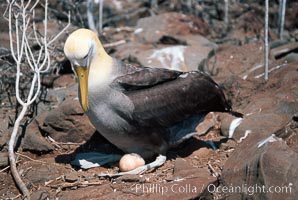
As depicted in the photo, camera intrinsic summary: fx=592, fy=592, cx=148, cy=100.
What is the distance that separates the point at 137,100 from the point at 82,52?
25.5 inches

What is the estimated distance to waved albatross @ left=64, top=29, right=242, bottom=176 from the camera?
4.63 m

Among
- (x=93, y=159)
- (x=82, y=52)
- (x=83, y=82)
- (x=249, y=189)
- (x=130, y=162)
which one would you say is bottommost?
(x=93, y=159)

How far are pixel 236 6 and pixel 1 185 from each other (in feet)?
29.3

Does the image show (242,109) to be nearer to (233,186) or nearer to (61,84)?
(233,186)

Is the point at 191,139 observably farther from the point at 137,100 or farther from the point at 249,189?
the point at 249,189

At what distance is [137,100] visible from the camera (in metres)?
4.82

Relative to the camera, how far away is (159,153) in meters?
5.05

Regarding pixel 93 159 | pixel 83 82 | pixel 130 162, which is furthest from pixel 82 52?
pixel 93 159

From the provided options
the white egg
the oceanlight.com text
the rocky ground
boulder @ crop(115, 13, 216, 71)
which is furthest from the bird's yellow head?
boulder @ crop(115, 13, 216, 71)

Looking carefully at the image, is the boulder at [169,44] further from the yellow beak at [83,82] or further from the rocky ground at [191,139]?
the yellow beak at [83,82]

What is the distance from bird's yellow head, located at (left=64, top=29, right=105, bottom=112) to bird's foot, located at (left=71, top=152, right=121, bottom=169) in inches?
24.7

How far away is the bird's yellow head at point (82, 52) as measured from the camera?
4445 mm

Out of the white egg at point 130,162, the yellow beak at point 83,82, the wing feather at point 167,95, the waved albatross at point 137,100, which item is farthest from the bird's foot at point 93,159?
the yellow beak at point 83,82

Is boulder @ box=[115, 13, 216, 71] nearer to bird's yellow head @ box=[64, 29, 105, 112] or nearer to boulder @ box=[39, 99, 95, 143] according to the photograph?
boulder @ box=[39, 99, 95, 143]
